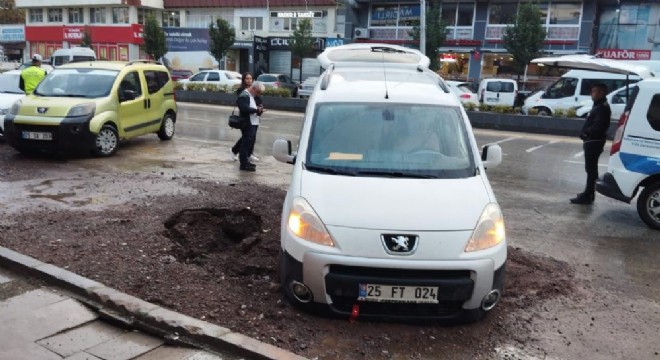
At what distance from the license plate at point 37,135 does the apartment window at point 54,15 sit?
54848 mm

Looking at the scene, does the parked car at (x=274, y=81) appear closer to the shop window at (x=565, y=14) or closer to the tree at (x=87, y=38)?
the shop window at (x=565, y=14)

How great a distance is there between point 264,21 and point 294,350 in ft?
153

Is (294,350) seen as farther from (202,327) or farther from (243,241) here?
(243,241)

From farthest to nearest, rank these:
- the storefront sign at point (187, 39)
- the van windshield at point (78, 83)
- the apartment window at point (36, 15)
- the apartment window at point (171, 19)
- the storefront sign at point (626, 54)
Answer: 1. the apartment window at point (36, 15)
2. the apartment window at point (171, 19)
3. the storefront sign at point (187, 39)
4. the storefront sign at point (626, 54)
5. the van windshield at point (78, 83)

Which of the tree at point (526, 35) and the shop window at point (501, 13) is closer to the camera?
the tree at point (526, 35)

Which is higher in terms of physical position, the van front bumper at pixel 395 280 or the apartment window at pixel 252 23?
the apartment window at pixel 252 23

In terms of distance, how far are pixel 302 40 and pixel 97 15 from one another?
25.4 metres

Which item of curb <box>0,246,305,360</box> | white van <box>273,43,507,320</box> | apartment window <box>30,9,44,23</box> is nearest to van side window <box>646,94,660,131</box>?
white van <box>273,43,507,320</box>

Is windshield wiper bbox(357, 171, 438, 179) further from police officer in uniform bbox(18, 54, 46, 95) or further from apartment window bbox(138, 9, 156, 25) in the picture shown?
apartment window bbox(138, 9, 156, 25)

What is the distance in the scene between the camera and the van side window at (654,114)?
→ 730 cm

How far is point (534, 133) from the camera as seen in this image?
1834 centimetres

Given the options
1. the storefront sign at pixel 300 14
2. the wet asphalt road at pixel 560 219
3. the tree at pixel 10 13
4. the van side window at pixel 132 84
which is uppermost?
the tree at pixel 10 13

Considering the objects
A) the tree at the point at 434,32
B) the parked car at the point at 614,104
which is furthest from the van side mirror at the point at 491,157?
the tree at the point at 434,32

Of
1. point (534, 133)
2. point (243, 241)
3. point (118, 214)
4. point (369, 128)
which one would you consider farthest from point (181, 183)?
point (534, 133)
